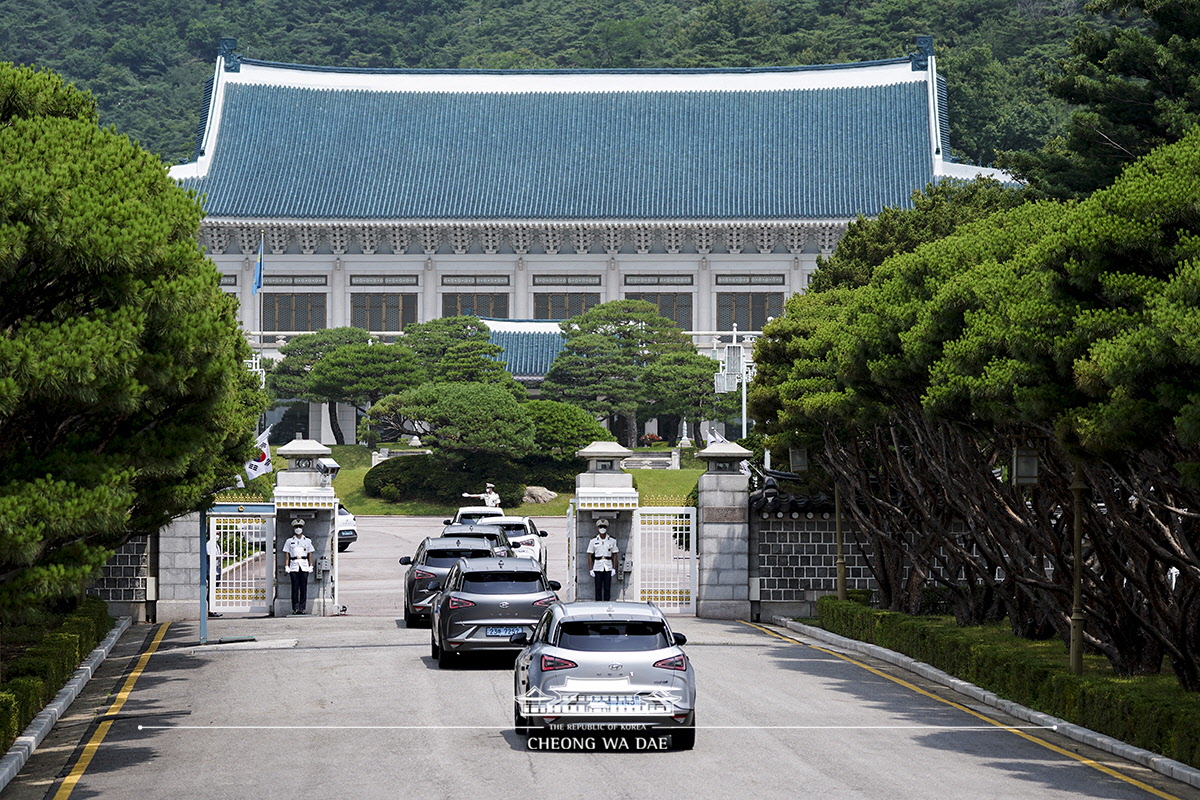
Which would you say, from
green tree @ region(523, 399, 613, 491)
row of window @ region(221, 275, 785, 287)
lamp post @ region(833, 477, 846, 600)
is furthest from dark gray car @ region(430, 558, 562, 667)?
row of window @ region(221, 275, 785, 287)

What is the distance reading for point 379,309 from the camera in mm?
73750

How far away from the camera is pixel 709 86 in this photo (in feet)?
256

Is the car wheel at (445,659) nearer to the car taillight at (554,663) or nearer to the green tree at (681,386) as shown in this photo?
the car taillight at (554,663)

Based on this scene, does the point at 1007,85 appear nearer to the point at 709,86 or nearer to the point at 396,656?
the point at 709,86

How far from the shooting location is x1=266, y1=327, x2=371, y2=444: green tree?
65.0 meters

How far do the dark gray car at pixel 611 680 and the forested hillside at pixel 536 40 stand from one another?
256 feet

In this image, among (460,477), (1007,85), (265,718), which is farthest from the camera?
(1007,85)

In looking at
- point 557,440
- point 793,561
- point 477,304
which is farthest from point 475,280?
point 793,561

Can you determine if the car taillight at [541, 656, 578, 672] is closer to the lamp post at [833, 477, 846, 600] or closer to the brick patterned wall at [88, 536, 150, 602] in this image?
the lamp post at [833, 477, 846, 600]

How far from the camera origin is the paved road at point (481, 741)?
13930 millimetres

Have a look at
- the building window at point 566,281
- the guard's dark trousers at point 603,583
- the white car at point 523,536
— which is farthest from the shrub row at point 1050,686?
the building window at point 566,281

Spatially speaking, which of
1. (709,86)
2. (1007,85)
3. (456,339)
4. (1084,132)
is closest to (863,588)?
(1084,132)

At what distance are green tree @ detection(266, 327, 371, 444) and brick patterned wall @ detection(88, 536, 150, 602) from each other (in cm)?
3466

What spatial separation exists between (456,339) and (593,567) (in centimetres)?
3318
